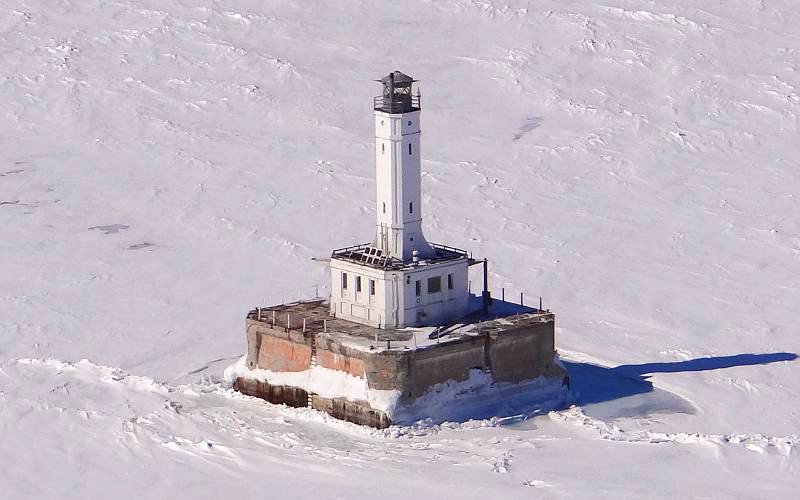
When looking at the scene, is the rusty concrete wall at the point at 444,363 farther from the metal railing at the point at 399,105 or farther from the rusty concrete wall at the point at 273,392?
→ the metal railing at the point at 399,105

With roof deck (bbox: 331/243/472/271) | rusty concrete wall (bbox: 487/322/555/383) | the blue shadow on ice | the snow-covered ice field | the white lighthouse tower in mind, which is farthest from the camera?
roof deck (bbox: 331/243/472/271)

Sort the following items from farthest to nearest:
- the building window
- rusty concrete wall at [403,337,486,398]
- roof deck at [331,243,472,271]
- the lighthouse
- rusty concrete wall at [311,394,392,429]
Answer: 1. the building window
2. roof deck at [331,243,472,271]
3. the lighthouse
4. rusty concrete wall at [403,337,486,398]
5. rusty concrete wall at [311,394,392,429]

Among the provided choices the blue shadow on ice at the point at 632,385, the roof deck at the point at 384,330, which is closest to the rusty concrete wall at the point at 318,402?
the roof deck at the point at 384,330

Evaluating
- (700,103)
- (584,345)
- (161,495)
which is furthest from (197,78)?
(161,495)

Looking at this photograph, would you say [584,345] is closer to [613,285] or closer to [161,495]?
[613,285]

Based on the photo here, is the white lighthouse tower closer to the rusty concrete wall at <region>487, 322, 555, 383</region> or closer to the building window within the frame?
the building window

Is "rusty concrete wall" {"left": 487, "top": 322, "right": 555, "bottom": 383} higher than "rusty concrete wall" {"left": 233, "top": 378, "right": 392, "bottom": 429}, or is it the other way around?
"rusty concrete wall" {"left": 487, "top": 322, "right": 555, "bottom": 383}

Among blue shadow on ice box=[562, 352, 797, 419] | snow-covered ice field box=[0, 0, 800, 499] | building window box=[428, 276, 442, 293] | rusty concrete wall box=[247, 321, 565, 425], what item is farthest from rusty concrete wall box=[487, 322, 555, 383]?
building window box=[428, 276, 442, 293]
